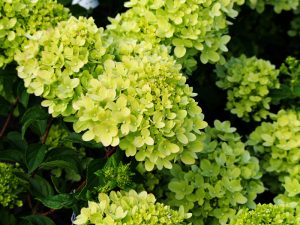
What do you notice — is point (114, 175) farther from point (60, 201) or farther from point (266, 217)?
point (266, 217)

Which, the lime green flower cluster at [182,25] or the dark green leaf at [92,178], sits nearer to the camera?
the dark green leaf at [92,178]

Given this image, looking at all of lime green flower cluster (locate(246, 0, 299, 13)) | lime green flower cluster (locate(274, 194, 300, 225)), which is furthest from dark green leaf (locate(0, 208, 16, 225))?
lime green flower cluster (locate(246, 0, 299, 13))

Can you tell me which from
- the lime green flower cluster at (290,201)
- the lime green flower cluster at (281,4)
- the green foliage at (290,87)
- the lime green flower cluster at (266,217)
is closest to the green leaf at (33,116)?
the lime green flower cluster at (266,217)

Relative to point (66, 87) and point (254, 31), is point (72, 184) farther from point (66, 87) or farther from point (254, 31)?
point (254, 31)

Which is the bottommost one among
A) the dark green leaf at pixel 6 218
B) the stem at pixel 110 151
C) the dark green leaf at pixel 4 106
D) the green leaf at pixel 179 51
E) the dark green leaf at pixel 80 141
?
the dark green leaf at pixel 6 218

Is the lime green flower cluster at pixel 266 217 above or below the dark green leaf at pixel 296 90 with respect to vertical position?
above

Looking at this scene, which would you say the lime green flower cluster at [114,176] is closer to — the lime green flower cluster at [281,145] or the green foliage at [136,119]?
the green foliage at [136,119]
